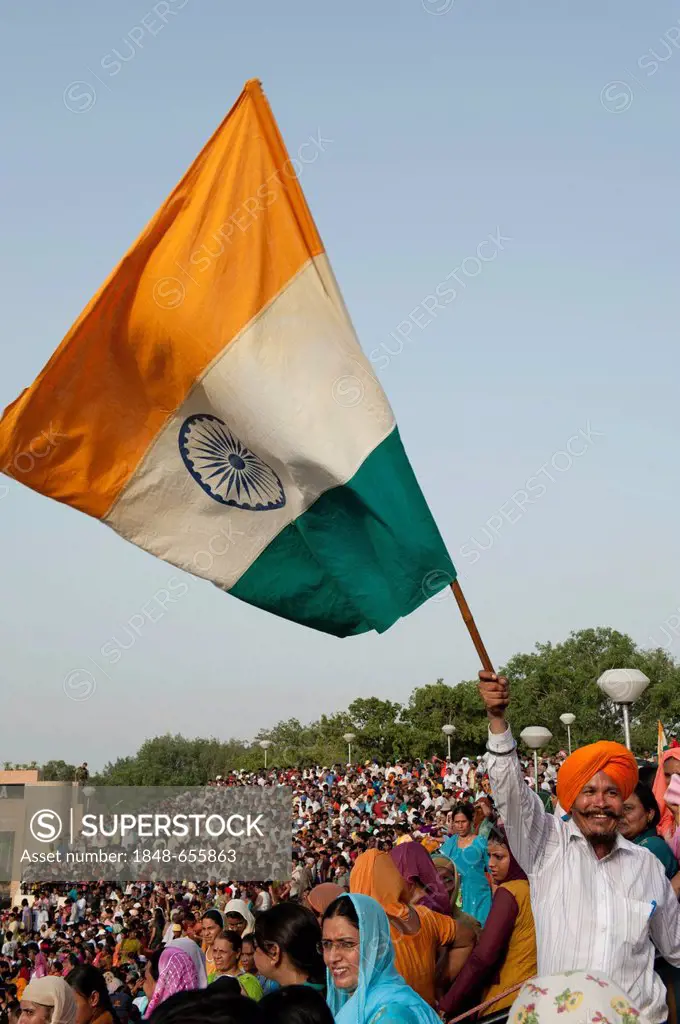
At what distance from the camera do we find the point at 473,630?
4.10 metres

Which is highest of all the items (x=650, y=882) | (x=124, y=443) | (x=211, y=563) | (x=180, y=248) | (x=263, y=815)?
(x=263, y=815)

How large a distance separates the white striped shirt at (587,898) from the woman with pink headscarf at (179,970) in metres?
2.87

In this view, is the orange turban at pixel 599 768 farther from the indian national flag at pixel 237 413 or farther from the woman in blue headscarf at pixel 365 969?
the indian national flag at pixel 237 413

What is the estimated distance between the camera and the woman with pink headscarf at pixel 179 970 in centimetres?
592

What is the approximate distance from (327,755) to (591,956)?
202ft

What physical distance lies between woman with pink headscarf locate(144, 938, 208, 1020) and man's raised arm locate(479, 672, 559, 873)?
2889 mm

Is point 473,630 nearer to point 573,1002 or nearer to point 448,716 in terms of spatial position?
point 573,1002

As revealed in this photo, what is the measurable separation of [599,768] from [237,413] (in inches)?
93.0

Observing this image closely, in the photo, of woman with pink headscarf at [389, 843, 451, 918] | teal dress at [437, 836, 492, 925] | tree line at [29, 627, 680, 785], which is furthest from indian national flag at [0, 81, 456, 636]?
tree line at [29, 627, 680, 785]

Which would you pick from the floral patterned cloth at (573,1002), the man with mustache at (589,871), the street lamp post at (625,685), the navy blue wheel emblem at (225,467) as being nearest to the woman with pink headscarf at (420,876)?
the man with mustache at (589,871)

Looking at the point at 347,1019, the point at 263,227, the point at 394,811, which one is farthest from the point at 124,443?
the point at 394,811

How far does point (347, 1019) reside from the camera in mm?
3445

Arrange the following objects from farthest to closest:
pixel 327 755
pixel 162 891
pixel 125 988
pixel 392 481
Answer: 1. pixel 327 755
2. pixel 162 891
3. pixel 125 988
4. pixel 392 481

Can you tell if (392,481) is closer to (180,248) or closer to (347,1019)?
(180,248)
